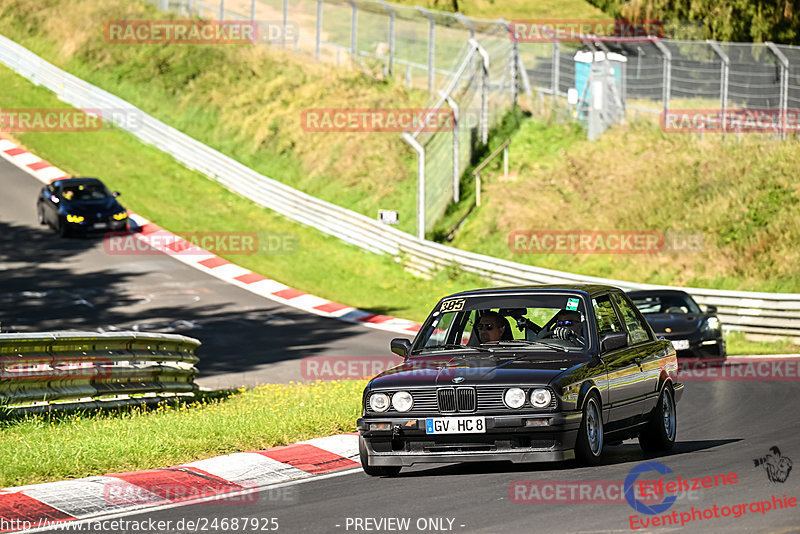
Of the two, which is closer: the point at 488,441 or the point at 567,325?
the point at 488,441

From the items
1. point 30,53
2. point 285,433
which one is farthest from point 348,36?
point 285,433

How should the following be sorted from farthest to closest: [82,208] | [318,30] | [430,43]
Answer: [318,30]
[430,43]
[82,208]

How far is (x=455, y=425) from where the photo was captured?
29.8 ft

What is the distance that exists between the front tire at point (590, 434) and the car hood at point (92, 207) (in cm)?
2471

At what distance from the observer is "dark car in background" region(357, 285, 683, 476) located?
29.7 feet

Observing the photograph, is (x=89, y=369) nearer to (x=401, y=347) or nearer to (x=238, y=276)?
(x=401, y=347)

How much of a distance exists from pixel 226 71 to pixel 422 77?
8.74m

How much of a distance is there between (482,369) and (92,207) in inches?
968

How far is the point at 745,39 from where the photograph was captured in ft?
125

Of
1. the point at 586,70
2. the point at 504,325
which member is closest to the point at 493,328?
the point at 504,325

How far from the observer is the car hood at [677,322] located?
19922 mm

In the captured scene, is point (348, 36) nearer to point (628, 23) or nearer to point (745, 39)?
point (628, 23)

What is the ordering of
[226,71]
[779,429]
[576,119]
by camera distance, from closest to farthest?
[779,429], [576,119], [226,71]

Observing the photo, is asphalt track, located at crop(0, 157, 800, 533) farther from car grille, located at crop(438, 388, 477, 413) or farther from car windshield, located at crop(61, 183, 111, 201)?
car windshield, located at crop(61, 183, 111, 201)
